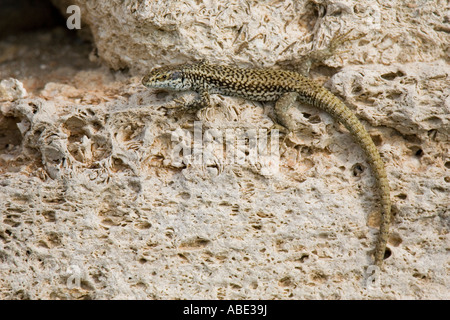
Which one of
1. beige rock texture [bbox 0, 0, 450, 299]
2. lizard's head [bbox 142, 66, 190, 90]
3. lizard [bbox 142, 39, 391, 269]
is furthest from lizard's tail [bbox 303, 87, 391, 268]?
lizard's head [bbox 142, 66, 190, 90]

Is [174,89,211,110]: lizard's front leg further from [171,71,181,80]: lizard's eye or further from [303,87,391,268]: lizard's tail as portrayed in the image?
[303,87,391,268]: lizard's tail

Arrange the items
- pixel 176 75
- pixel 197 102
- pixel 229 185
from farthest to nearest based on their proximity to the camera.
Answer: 1. pixel 176 75
2. pixel 197 102
3. pixel 229 185

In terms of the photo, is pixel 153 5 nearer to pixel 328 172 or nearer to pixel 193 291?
pixel 328 172


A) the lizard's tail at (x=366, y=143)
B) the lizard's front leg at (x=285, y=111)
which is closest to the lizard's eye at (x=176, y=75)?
the lizard's front leg at (x=285, y=111)

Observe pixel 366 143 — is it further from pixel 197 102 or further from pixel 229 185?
pixel 197 102

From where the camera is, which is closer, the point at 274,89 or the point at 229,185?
the point at 229,185

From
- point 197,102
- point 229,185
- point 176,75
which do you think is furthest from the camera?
point 176,75

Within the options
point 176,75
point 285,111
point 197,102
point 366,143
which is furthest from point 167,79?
point 366,143

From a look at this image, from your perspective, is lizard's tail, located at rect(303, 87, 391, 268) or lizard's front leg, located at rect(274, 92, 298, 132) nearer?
lizard's tail, located at rect(303, 87, 391, 268)
